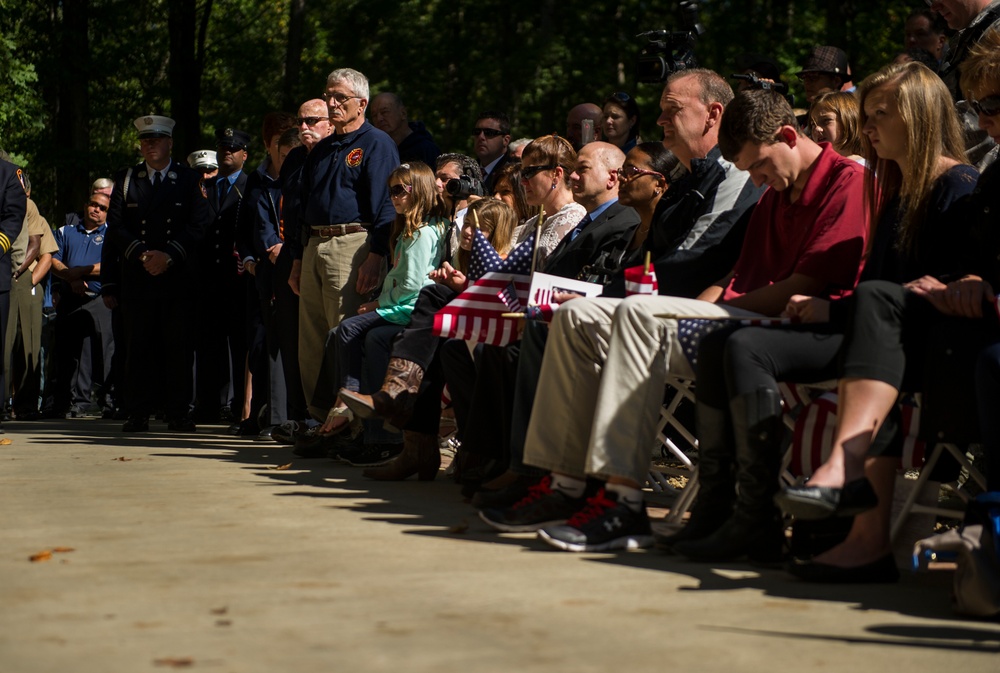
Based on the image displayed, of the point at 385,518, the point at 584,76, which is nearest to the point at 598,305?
the point at 385,518

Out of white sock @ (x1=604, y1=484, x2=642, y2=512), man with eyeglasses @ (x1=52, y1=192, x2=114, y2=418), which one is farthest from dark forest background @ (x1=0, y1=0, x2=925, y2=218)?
white sock @ (x1=604, y1=484, x2=642, y2=512)

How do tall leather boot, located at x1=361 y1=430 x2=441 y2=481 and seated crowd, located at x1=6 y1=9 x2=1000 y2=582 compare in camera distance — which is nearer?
seated crowd, located at x1=6 y1=9 x2=1000 y2=582

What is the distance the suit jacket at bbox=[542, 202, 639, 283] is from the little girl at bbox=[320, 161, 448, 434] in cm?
140

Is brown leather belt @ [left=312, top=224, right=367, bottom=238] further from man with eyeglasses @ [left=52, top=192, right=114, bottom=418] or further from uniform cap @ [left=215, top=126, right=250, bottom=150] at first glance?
man with eyeglasses @ [left=52, top=192, right=114, bottom=418]

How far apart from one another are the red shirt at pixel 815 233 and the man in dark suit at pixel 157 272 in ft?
20.7

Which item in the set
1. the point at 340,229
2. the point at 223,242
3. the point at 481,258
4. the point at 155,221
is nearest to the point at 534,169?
the point at 481,258

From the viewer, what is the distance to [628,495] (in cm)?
485

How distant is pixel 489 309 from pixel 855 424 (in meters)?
2.30

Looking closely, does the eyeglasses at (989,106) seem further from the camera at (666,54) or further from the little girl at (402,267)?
the camera at (666,54)

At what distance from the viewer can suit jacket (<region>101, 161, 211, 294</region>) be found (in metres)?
11.1

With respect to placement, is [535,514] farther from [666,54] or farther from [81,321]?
[81,321]

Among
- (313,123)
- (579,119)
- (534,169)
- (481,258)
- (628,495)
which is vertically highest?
(579,119)

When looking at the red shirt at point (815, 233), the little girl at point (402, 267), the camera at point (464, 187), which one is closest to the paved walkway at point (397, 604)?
the red shirt at point (815, 233)

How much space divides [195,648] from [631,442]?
199 cm
